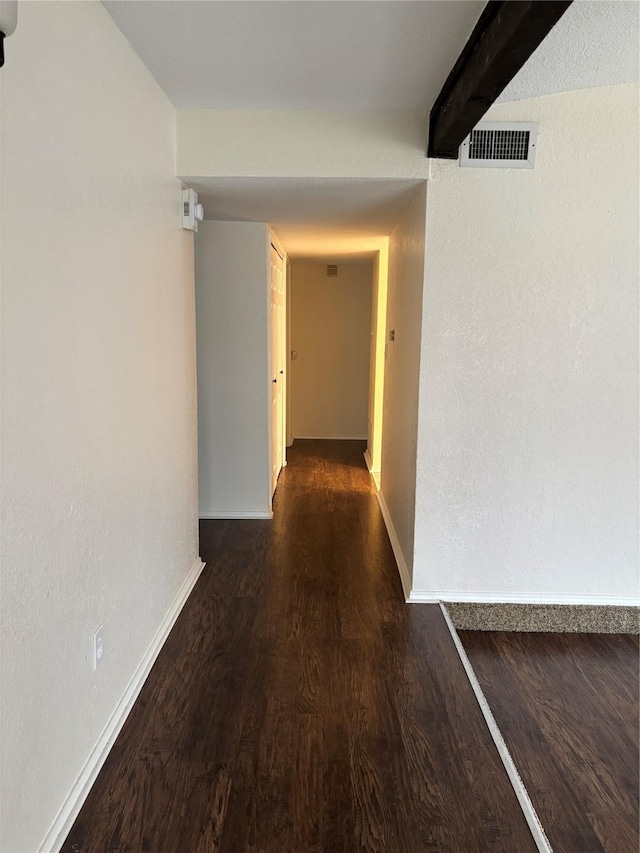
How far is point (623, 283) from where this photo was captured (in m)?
2.54

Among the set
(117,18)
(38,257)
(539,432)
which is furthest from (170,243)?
(539,432)

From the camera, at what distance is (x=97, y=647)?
1.70 m

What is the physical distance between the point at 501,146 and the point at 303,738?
8.13ft

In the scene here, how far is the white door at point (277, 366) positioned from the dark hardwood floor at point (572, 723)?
2.23m

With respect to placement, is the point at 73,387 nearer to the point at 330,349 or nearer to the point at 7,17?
the point at 7,17

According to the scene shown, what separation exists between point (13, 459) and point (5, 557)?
0.68ft

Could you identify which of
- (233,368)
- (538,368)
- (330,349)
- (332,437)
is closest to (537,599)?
(538,368)

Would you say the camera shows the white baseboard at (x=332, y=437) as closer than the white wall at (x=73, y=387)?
No

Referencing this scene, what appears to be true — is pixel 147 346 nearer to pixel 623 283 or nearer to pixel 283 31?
pixel 283 31

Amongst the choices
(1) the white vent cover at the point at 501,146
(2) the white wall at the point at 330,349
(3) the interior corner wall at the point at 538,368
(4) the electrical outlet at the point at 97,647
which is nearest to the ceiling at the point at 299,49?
(1) the white vent cover at the point at 501,146

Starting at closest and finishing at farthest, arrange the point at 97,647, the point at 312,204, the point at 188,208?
the point at 97,647 → the point at 188,208 → the point at 312,204

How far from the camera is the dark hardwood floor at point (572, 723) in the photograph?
1.64 metres

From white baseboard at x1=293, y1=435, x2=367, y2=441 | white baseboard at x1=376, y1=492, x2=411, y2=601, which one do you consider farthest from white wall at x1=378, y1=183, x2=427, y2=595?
white baseboard at x1=293, y1=435, x2=367, y2=441

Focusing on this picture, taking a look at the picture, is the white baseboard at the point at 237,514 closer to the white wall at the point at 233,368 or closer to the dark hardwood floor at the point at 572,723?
the white wall at the point at 233,368
